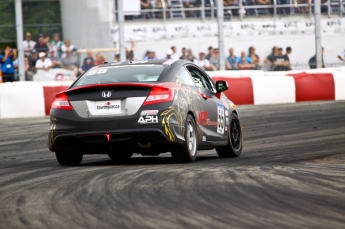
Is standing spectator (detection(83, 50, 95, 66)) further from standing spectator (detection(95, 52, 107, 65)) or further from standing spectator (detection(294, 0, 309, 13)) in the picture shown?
standing spectator (detection(294, 0, 309, 13))

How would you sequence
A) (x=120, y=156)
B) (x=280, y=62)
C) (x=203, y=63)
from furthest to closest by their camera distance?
(x=280, y=62) → (x=203, y=63) → (x=120, y=156)

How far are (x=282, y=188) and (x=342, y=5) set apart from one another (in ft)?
58.5

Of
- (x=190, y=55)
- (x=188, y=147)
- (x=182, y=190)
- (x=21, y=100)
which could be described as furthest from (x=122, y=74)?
(x=190, y=55)

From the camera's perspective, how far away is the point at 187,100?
10766mm

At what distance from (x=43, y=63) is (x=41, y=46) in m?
0.42

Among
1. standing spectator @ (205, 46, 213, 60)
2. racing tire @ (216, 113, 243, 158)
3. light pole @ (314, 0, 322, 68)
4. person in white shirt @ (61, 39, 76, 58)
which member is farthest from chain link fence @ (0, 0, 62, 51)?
racing tire @ (216, 113, 243, 158)

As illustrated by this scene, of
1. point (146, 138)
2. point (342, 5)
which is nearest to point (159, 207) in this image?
point (146, 138)

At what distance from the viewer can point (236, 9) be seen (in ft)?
80.1

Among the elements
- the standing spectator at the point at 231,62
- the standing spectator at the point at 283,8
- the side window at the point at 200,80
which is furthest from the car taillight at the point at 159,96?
the standing spectator at the point at 283,8

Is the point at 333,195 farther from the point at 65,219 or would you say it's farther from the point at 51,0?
the point at 51,0

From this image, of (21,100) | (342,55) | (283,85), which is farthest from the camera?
(342,55)

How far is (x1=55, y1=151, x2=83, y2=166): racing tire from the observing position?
35.7ft

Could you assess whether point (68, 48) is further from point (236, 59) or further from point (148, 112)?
point (148, 112)

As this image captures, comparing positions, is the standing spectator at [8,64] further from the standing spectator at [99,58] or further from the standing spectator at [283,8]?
the standing spectator at [283,8]
